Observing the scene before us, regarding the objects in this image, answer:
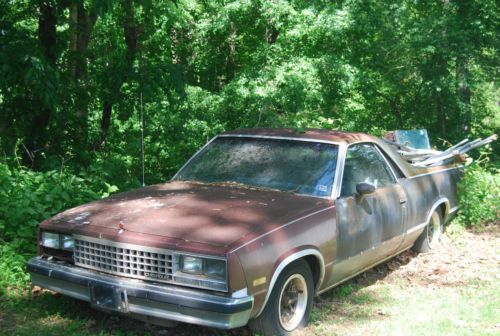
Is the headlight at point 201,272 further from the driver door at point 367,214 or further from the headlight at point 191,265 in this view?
the driver door at point 367,214

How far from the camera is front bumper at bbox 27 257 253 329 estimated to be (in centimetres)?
350

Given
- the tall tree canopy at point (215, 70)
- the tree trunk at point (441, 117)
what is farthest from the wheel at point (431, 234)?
the tree trunk at point (441, 117)

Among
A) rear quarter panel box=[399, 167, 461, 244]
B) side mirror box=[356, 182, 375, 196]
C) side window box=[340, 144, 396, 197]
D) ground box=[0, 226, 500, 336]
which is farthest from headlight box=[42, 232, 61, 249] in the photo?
rear quarter panel box=[399, 167, 461, 244]

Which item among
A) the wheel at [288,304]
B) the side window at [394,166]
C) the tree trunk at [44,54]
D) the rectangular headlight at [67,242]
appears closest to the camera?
the wheel at [288,304]

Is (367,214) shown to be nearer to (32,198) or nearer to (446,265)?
(446,265)

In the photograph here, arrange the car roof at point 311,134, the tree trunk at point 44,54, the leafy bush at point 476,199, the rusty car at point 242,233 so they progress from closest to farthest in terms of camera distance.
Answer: the rusty car at point 242,233 < the car roof at point 311,134 < the leafy bush at point 476,199 < the tree trunk at point 44,54

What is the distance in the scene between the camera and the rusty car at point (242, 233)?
3617 mm

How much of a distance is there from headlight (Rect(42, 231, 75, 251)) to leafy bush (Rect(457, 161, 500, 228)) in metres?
5.32

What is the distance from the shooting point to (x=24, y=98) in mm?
7961

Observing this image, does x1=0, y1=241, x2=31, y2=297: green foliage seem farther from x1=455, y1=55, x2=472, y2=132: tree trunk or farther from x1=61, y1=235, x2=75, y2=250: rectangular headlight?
x1=455, y1=55, x2=472, y2=132: tree trunk

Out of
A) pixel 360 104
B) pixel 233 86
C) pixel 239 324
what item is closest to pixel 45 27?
pixel 233 86

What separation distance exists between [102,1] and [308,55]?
714 centimetres

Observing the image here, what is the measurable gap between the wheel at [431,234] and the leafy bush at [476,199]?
706mm

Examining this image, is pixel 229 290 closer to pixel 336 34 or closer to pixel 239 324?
pixel 239 324
